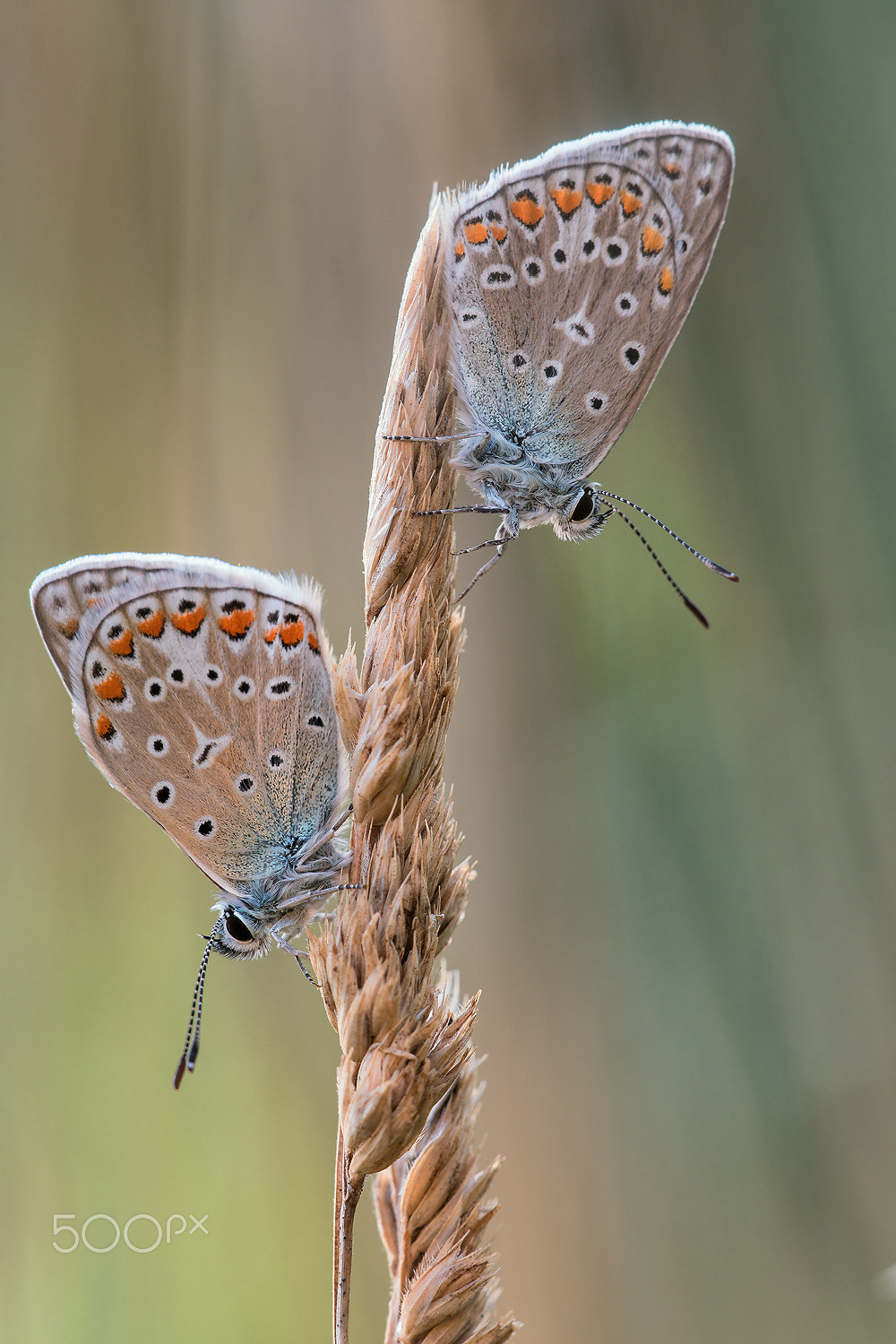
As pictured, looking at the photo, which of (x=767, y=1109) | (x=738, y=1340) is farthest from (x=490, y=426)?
(x=738, y=1340)

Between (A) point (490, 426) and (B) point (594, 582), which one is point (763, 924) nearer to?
(B) point (594, 582)

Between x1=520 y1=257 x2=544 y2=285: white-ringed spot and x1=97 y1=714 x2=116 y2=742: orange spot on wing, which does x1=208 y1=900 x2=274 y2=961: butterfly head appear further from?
x1=520 y1=257 x2=544 y2=285: white-ringed spot

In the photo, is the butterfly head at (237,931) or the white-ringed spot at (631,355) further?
the white-ringed spot at (631,355)

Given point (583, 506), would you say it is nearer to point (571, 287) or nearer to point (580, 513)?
point (580, 513)

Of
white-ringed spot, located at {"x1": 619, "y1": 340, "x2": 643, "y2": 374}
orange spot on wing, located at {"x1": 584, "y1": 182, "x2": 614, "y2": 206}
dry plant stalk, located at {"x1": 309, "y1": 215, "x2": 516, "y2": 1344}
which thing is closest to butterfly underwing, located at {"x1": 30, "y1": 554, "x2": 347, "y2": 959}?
dry plant stalk, located at {"x1": 309, "y1": 215, "x2": 516, "y2": 1344}

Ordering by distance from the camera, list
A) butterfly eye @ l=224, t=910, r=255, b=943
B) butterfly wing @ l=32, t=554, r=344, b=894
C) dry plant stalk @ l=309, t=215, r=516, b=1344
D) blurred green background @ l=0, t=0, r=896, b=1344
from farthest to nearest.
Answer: blurred green background @ l=0, t=0, r=896, b=1344, butterfly eye @ l=224, t=910, r=255, b=943, butterfly wing @ l=32, t=554, r=344, b=894, dry plant stalk @ l=309, t=215, r=516, b=1344

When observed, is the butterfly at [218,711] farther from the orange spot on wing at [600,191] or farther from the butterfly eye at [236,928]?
the orange spot on wing at [600,191]

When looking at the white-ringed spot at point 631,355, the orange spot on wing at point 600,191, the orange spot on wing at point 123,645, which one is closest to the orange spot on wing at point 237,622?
the orange spot on wing at point 123,645

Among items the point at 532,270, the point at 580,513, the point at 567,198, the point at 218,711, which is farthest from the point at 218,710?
the point at 567,198
